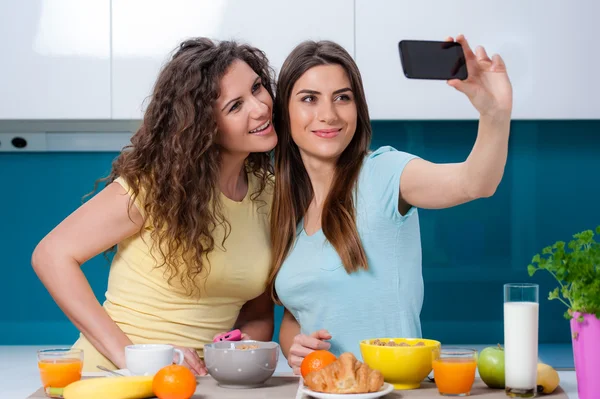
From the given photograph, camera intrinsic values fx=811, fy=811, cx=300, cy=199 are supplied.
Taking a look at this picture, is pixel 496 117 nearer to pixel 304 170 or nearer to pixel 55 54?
pixel 304 170

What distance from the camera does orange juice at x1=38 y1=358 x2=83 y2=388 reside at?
130 cm

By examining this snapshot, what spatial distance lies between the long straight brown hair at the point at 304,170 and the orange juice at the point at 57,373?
634 millimetres

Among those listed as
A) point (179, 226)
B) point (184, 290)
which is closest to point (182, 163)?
point (179, 226)

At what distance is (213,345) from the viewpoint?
4.51 ft

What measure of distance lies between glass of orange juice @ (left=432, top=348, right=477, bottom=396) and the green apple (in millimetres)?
51

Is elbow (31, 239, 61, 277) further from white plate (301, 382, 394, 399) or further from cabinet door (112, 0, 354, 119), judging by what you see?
cabinet door (112, 0, 354, 119)

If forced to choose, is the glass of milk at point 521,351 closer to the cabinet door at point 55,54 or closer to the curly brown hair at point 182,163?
the curly brown hair at point 182,163

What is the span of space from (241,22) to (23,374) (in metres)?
1.26

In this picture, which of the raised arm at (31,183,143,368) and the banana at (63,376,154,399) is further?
the raised arm at (31,183,143,368)

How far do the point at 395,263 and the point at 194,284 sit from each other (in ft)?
1.49

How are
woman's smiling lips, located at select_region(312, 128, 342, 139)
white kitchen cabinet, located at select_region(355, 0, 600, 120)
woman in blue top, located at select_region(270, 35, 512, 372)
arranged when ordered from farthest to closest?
white kitchen cabinet, located at select_region(355, 0, 600, 120), woman's smiling lips, located at select_region(312, 128, 342, 139), woman in blue top, located at select_region(270, 35, 512, 372)

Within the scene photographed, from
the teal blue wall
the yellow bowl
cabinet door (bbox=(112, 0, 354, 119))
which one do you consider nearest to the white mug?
the yellow bowl

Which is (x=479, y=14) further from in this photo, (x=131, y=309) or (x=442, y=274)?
(x=131, y=309)

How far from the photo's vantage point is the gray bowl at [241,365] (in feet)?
4.29
